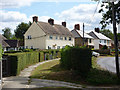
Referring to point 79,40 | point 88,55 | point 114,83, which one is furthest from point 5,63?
point 79,40

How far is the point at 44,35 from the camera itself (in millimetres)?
40656

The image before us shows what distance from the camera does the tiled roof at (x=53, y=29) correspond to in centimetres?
4121

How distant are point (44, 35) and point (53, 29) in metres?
3.99

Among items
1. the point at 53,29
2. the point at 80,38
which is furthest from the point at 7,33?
the point at 53,29

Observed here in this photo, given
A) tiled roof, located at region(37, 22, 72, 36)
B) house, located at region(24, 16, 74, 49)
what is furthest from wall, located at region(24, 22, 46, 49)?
tiled roof, located at region(37, 22, 72, 36)

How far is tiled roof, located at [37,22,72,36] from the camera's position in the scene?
41.2m

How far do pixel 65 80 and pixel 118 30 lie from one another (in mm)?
4997

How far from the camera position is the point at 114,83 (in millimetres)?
11961

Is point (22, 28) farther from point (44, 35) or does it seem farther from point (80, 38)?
point (80, 38)

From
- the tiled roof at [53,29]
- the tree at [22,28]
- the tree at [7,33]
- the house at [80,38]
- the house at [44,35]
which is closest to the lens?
the house at [44,35]

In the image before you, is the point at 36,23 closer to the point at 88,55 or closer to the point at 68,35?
the point at 68,35

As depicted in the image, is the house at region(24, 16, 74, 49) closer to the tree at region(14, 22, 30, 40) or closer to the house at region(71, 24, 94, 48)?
the tree at region(14, 22, 30, 40)

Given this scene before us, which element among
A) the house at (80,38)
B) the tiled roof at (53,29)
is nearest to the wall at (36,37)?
the tiled roof at (53,29)

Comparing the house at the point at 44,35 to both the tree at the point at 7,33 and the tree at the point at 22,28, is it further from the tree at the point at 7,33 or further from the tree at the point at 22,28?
the tree at the point at 7,33
